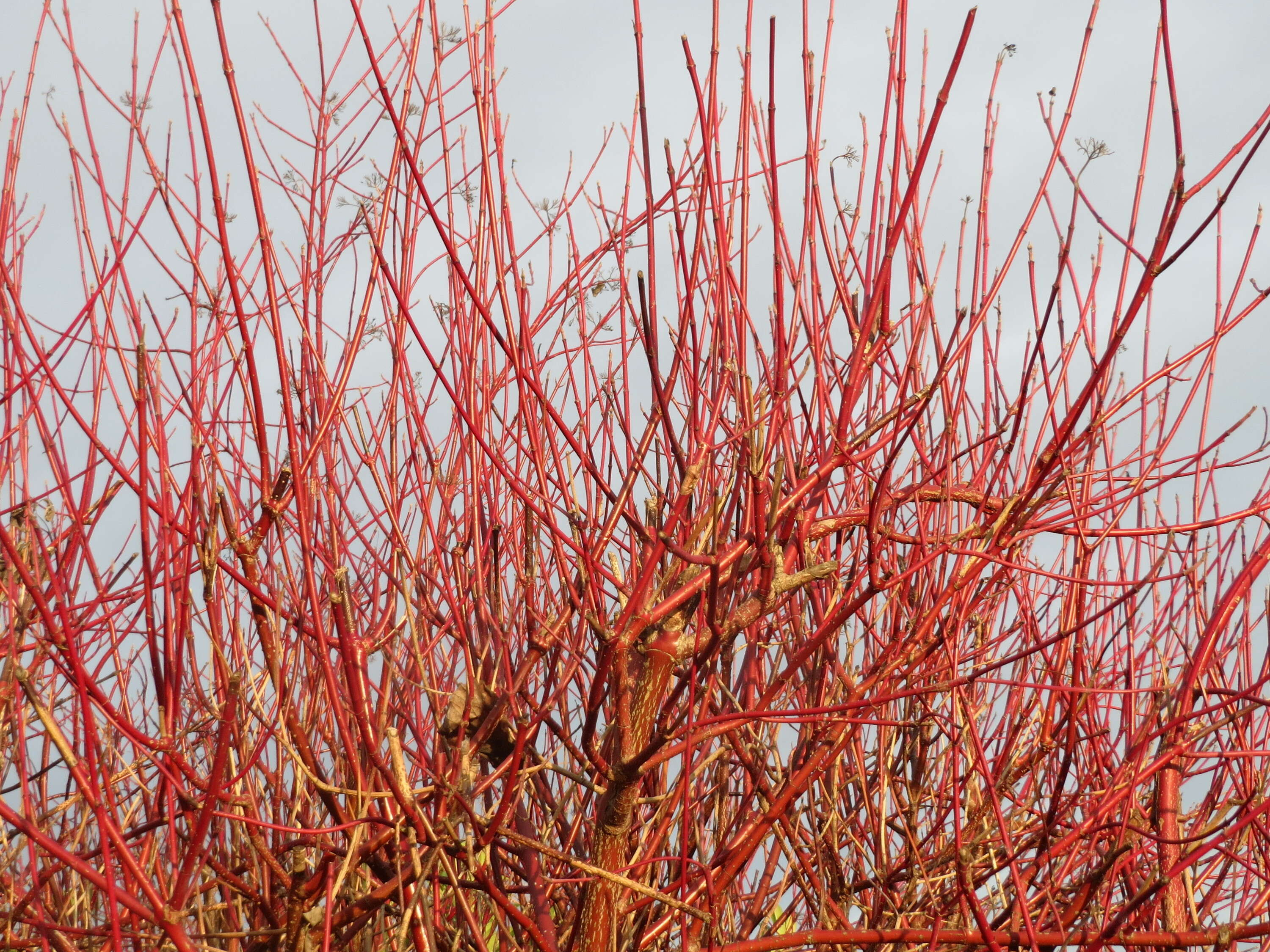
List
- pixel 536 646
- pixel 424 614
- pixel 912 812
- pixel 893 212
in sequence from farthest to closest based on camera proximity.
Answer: pixel 912 812, pixel 424 614, pixel 536 646, pixel 893 212

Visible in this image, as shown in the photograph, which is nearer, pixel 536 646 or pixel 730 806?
pixel 536 646

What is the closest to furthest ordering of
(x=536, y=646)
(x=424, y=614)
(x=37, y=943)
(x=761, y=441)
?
1. (x=761, y=441)
2. (x=536, y=646)
3. (x=37, y=943)
4. (x=424, y=614)

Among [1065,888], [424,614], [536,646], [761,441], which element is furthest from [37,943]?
[1065,888]

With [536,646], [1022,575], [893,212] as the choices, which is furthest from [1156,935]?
[893,212]

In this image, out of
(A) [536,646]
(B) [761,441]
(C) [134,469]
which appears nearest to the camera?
(B) [761,441]

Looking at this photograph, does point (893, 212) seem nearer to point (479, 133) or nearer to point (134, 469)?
point (479, 133)

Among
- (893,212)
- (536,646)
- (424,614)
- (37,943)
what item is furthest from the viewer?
(424,614)

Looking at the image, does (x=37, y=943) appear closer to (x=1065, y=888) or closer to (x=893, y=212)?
(x=893, y=212)

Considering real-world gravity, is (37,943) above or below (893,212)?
below

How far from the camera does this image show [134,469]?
2.50 m

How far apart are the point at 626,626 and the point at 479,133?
764 millimetres

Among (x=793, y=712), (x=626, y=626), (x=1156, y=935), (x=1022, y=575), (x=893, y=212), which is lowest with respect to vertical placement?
(x=1156, y=935)

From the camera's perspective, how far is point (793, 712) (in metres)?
1.53

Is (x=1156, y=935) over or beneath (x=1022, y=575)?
beneath
